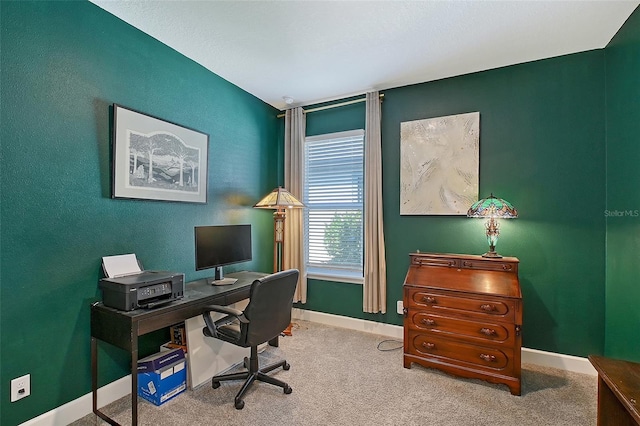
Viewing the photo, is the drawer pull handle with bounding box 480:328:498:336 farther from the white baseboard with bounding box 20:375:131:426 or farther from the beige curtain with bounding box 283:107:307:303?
the white baseboard with bounding box 20:375:131:426

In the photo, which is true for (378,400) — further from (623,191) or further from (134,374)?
(623,191)

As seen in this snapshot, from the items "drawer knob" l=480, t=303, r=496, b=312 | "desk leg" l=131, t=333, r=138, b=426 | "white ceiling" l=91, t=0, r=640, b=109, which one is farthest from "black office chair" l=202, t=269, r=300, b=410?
"white ceiling" l=91, t=0, r=640, b=109

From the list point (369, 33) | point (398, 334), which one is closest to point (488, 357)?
point (398, 334)

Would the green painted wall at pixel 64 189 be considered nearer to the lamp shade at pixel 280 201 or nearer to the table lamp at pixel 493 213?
the lamp shade at pixel 280 201

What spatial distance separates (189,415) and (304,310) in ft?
6.36

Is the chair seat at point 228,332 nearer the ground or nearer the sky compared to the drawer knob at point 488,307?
nearer the ground

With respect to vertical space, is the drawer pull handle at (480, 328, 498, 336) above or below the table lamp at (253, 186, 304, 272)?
below

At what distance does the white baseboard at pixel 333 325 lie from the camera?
6.07 feet

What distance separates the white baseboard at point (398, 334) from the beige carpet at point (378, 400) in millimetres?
81

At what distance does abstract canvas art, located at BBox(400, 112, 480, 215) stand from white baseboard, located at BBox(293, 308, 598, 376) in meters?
1.30

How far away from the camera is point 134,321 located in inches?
68.0

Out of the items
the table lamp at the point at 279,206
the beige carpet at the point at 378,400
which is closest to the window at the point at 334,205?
the table lamp at the point at 279,206

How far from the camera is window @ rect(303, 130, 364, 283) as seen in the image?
3545 millimetres

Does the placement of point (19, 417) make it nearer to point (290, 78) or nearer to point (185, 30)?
point (185, 30)
